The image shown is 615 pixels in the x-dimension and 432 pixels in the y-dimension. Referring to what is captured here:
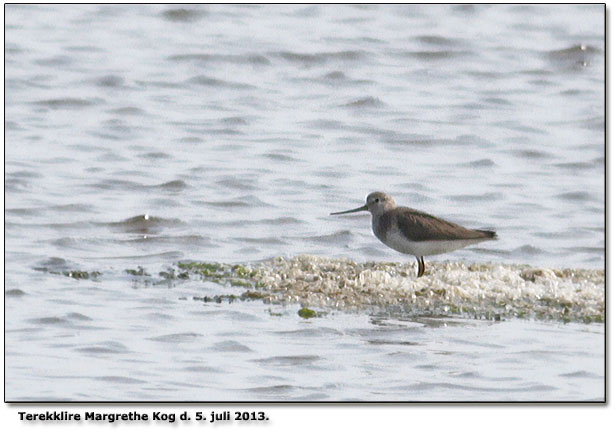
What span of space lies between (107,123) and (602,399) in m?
9.44

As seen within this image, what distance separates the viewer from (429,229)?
10.3 metres

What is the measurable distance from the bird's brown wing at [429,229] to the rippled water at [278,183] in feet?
1.33

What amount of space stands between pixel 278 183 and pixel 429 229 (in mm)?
3880

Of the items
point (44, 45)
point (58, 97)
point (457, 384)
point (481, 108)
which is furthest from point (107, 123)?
point (457, 384)

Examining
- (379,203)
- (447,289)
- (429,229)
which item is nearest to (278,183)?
(379,203)

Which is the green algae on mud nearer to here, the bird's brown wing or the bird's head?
the bird's brown wing

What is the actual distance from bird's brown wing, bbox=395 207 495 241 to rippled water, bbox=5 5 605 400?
0.40 meters

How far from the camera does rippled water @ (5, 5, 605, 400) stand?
8.30m

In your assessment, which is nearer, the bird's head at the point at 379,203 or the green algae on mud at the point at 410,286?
the green algae on mud at the point at 410,286

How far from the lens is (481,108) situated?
16656 millimetres

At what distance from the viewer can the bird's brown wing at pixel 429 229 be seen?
10.3 metres

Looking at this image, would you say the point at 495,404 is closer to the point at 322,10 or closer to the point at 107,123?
the point at 107,123

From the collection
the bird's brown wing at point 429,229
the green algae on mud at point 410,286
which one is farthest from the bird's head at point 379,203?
the green algae on mud at point 410,286

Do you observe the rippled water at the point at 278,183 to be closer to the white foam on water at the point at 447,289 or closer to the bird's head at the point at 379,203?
the white foam on water at the point at 447,289
